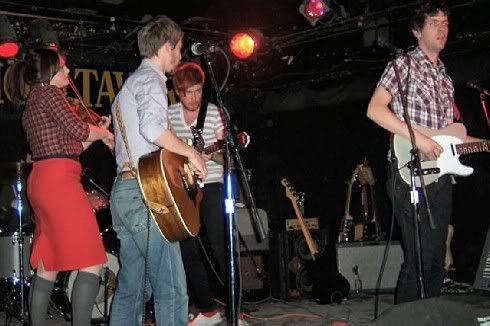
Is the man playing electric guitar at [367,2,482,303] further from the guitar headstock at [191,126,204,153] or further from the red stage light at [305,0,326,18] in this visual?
the red stage light at [305,0,326,18]

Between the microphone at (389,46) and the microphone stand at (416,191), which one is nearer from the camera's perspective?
the microphone stand at (416,191)

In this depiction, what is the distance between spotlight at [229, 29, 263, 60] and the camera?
24.2ft

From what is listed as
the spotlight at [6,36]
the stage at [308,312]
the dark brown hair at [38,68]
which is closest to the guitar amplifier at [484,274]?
the stage at [308,312]

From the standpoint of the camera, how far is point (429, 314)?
9.40 feet

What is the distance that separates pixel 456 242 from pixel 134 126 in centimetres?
609

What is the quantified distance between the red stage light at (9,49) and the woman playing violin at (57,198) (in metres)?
3.26

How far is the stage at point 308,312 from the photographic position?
6188mm

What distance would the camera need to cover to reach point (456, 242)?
28.6 feet

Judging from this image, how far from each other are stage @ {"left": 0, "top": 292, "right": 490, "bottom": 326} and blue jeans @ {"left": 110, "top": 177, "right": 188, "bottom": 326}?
7.59 ft

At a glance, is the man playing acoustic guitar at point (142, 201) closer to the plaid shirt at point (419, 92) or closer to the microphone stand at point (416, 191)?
the microphone stand at point (416, 191)

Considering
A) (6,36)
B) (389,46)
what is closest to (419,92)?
(389,46)

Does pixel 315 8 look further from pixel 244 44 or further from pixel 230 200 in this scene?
pixel 230 200

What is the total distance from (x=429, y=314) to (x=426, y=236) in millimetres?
1534

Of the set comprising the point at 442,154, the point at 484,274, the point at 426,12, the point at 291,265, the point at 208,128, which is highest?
the point at 426,12
